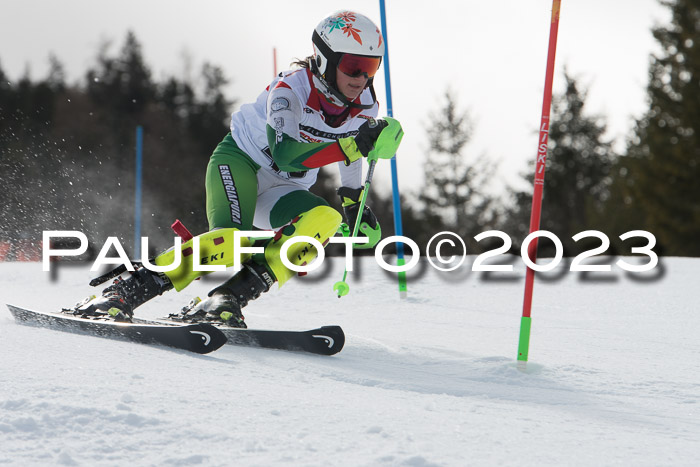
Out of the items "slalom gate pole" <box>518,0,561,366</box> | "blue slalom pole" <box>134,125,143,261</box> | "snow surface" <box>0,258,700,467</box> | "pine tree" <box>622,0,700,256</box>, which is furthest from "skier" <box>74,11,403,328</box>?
"pine tree" <box>622,0,700,256</box>

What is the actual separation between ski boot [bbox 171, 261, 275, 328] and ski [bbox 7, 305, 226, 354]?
13.8 inches

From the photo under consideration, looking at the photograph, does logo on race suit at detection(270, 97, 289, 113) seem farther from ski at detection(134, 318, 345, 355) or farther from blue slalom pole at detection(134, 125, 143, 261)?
blue slalom pole at detection(134, 125, 143, 261)

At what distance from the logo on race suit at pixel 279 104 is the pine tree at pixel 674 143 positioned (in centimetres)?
2573

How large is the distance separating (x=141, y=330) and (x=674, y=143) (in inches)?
1074

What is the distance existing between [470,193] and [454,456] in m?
28.3

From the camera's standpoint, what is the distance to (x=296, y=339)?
345 centimetres

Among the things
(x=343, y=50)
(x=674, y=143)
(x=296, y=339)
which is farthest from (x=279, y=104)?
(x=674, y=143)

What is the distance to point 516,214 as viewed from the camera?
30.8 meters

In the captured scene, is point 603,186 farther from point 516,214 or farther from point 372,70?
point 372,70

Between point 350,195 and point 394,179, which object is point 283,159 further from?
point 394,179

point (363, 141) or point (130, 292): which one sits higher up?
point (363, 141)

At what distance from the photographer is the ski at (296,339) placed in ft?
11.2

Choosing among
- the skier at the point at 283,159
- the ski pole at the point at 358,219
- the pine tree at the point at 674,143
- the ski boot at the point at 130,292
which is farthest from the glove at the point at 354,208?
the pine tree at the point at 674,143

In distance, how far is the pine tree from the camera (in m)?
26.7
